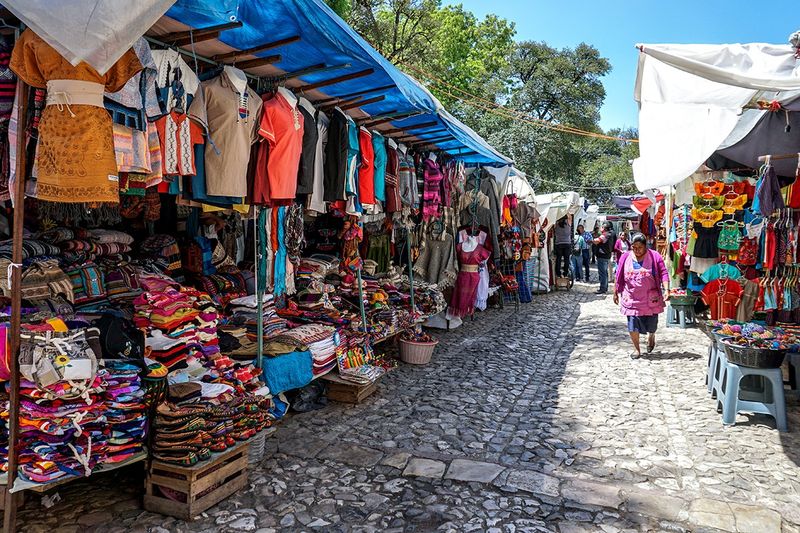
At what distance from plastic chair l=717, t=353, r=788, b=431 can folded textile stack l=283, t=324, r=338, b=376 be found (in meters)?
3.62

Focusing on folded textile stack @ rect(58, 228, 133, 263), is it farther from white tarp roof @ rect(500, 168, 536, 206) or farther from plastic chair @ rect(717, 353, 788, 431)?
white tarp roof @ rect(500, 168, 536, 206)

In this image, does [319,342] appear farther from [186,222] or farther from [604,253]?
[604,253]

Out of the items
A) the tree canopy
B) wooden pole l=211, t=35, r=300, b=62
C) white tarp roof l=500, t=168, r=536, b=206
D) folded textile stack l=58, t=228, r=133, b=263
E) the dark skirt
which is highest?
the tree canopy

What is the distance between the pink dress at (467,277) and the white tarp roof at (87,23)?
22.1ft

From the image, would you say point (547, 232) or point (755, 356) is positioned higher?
point (547, 232)

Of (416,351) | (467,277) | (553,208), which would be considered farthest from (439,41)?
(416,351)

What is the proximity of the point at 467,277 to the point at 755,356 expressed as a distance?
Result: 4591 mm

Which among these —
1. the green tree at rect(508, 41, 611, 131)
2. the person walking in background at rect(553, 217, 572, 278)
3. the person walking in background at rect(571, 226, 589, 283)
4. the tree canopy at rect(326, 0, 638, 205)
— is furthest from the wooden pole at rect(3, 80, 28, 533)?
the green tree at rect(508, 41, 611, 131)

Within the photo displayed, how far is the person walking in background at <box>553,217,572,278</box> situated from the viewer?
15.6 metres

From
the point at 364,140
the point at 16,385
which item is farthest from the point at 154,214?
the point at 16,385

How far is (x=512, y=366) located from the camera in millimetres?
6883

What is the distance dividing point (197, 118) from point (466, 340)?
5818 mm

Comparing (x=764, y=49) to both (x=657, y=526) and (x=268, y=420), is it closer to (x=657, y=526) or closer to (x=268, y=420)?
(x=657, y=526)

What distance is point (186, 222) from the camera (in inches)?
211
